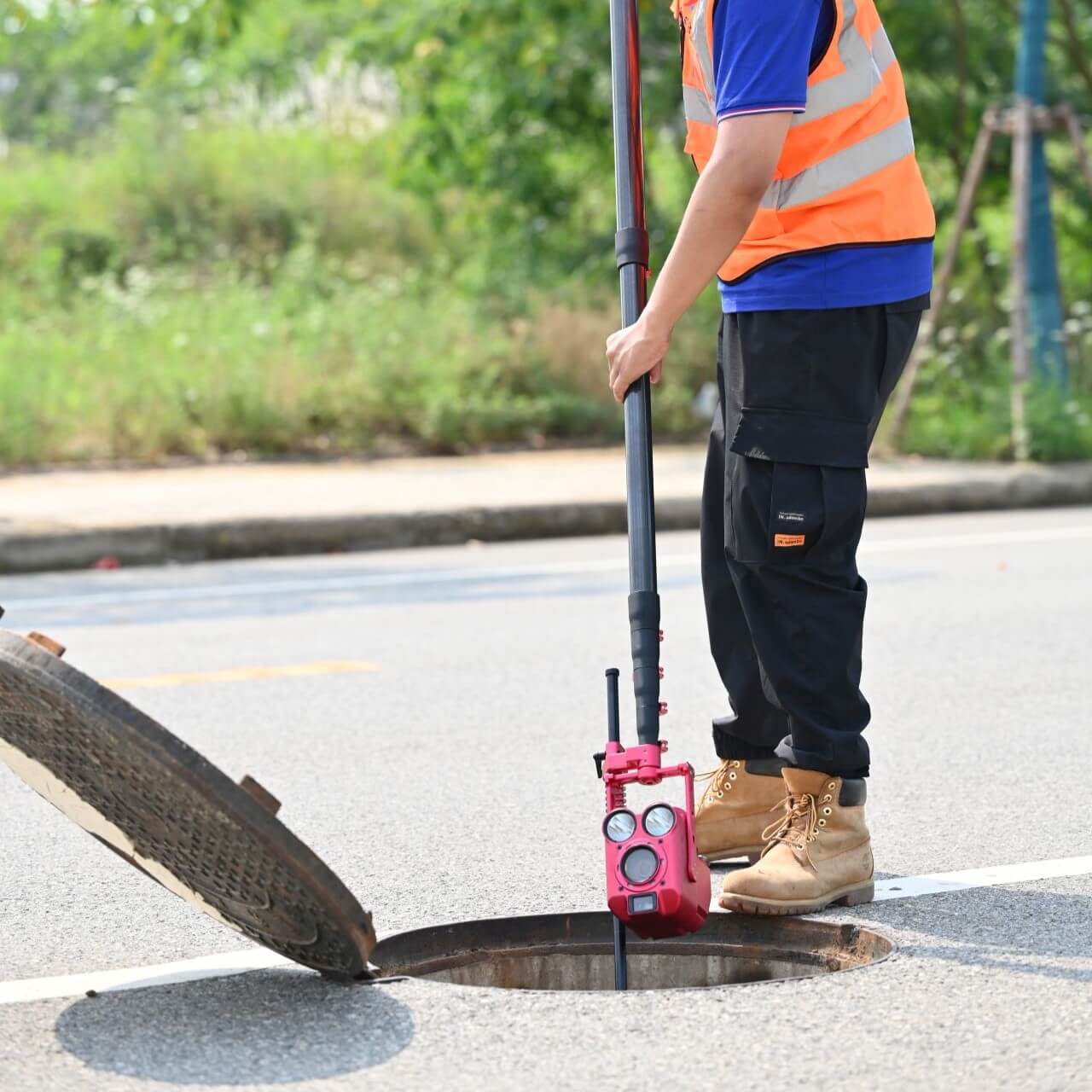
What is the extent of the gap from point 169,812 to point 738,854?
1.49 m

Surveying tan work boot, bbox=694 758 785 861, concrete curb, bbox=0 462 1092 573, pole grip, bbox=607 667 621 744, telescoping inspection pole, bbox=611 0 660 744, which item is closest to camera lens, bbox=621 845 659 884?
pole grip, bbox=607 667 621 744

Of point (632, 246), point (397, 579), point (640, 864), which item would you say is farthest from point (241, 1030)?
point (397, 579)

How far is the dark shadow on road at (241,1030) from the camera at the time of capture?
2656mm

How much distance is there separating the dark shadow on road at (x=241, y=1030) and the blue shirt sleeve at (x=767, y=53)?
1.50m

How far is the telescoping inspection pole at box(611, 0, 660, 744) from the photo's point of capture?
128 inches

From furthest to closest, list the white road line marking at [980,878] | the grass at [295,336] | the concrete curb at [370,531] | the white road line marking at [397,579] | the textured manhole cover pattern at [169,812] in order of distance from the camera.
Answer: the grass at [295,336] < the concrete curb at [370,531] < the white road line marking at [397,579] < the white road line marking at [980,878] < the textured manhole cover pattern at [169,812]

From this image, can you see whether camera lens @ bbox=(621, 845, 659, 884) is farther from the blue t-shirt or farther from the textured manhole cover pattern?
the blue t-shirt

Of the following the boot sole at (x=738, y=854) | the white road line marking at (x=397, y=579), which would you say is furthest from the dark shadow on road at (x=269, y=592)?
the boot sole at (x=738, y=854)

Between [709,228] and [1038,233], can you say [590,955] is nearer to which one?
[709,228]

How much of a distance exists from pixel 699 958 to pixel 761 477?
81cm

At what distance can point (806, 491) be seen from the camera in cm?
331

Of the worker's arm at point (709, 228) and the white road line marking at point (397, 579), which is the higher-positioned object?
the worker's arm at point (709, 228)

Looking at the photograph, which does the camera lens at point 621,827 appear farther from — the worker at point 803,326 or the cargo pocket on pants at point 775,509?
the cargo pocket on pants at point 775,509

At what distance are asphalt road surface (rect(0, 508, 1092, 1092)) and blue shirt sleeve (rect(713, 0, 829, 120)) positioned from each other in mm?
1375
